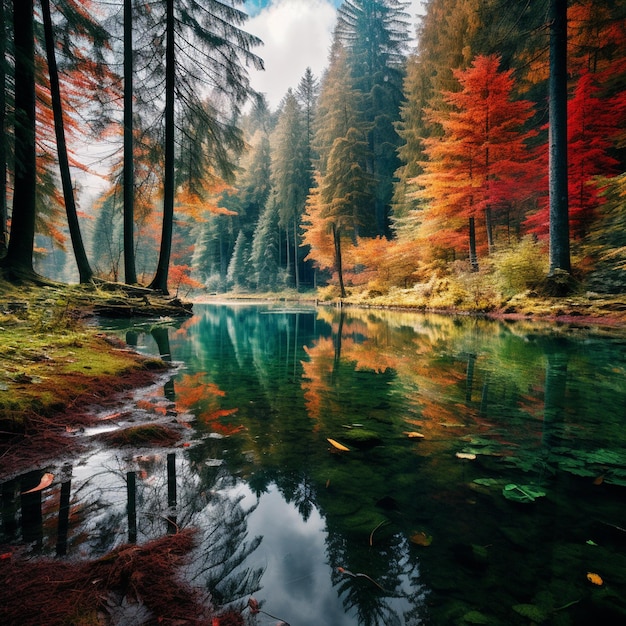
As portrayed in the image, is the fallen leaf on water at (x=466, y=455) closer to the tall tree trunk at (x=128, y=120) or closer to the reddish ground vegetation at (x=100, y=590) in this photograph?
the reddish ground vegetation at (x=100, y=590)

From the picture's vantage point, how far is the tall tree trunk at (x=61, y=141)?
9273mm

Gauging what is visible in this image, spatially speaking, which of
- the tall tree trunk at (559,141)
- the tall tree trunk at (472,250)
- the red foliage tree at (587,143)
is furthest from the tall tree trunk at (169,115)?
the red foliage tree at (587,143)

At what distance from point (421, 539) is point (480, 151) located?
15.9 m

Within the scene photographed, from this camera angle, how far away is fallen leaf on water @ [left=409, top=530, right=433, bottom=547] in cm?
161

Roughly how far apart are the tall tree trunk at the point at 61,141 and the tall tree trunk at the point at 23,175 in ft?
4.61

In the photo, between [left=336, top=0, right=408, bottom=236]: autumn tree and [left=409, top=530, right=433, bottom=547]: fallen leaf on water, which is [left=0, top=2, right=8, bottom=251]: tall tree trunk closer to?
[left=409, top=530, right=433, bottom=547]: fallen leaf on water

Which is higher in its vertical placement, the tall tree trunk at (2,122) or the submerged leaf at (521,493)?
the tall tree trunk at (2,122)

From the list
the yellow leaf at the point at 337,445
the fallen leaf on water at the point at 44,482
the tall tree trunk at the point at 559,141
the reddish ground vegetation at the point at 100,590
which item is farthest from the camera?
the tall tree trunk at the point at 559,141

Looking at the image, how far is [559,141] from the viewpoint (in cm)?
1027

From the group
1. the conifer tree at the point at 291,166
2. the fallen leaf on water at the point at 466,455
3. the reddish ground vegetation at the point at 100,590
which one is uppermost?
the conifer tree at the point at 291,166

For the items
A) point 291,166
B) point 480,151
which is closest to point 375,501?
point 480,151

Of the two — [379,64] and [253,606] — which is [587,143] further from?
[379,64]

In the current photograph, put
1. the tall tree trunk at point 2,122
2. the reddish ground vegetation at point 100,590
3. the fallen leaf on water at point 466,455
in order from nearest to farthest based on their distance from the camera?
the reddish ground vegetation at point 100,590, the fallen leaf on water at point 466,455, the tall tree trunk at point 2,122

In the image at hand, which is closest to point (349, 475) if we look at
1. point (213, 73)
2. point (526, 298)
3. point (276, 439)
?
point (276, 439)
